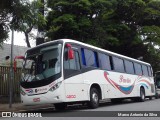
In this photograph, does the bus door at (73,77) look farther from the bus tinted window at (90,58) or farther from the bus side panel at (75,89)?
the bus tinted window at (90,58)

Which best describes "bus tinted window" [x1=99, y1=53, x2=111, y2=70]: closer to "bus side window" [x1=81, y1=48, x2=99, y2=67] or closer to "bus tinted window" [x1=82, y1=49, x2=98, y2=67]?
"bus side window" [x1=81, y1=48, x2=99, y2=67]

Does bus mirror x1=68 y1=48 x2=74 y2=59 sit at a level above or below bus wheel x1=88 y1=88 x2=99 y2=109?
above

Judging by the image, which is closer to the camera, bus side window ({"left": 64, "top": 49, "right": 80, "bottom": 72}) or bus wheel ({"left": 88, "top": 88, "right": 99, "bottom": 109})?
bus side window ({"left": 64, "top": 49, "right": 80, "bottom": 72})

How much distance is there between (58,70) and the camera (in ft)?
47.8

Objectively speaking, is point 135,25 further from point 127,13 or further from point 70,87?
point 70,87

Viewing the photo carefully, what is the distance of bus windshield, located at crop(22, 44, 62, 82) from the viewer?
48.3 feet

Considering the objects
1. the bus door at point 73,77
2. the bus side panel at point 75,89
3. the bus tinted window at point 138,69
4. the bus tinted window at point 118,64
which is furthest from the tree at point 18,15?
the bus tinted window at point 138,69

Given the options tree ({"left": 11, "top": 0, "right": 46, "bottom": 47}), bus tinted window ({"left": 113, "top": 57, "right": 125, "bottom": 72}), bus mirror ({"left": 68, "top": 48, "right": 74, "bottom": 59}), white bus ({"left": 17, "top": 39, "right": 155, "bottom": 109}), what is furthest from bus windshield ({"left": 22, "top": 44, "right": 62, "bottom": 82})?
bus tinted window ({"left": 113, "top": 57, "right": 125, "bottom": 72})

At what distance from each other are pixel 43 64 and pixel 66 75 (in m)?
1.21

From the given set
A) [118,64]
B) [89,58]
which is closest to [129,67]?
[118,64]

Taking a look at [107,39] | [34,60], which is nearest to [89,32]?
[107,39]

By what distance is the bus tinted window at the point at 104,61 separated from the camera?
18.2 metres

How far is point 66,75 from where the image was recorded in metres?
14.8

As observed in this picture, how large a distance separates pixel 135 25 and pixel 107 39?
4.98 metres
